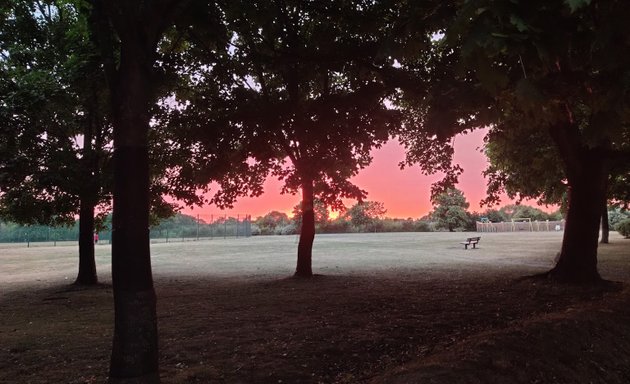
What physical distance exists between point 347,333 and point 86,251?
11.1m

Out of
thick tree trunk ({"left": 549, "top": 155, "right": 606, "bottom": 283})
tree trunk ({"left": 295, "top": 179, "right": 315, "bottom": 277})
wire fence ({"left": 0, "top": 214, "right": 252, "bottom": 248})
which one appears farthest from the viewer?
wire fence ({"left": 0, "top": 214, "right": 252, "bottom": 248})

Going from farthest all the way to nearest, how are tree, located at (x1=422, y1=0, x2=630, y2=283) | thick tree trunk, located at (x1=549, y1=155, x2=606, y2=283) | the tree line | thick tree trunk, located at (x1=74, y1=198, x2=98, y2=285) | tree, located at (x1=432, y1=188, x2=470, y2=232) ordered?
tree, located at (x1=432, y1=188, x2=470, y2=232) → thick tree trunk, located at (x1=74, y1=198, x2=98, y2=285) → thick tree trunk, located at (x1=549, y1=155, x2=606, y2=283) → the tree line → tree, located at (x1=422, y1=0, x2=630, y2=283)

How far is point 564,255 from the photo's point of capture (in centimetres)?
1227

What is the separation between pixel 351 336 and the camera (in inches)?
276

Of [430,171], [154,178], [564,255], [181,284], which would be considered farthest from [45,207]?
[564,255]

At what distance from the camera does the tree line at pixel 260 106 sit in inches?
171

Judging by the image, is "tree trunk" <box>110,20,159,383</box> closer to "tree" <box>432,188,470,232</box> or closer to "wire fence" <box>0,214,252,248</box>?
"wire fence" <box>0,214,252,248</box>

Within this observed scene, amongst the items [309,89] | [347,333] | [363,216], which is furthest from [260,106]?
[363,216]

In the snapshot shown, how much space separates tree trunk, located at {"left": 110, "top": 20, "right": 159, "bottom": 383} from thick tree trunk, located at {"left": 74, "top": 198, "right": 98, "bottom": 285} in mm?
11572

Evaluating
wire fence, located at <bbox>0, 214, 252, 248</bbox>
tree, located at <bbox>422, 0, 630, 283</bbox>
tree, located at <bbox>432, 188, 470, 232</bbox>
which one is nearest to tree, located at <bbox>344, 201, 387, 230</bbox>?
tree, located at <bbox>432, 188, 470, 232</bbox>

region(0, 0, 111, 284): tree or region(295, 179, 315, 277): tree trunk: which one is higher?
region(0, 0, 111, 284): tree

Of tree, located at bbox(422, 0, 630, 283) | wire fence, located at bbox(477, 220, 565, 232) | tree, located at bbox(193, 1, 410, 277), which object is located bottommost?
wire fence, located at bbox(477, 220, 565, 232)

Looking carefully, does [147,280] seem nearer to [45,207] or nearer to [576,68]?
[576,68]

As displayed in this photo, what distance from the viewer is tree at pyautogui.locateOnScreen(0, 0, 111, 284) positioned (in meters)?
10.6
